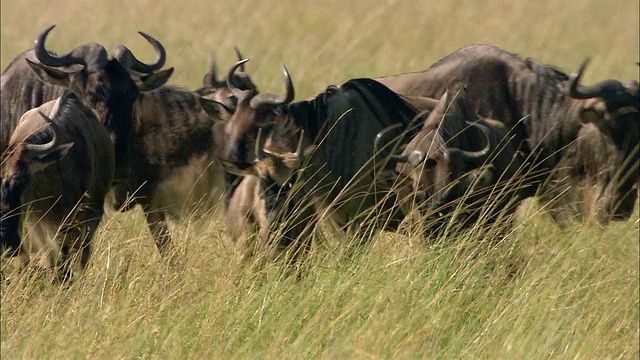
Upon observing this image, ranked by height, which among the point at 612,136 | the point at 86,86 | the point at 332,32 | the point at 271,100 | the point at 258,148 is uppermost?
the point at 86,86

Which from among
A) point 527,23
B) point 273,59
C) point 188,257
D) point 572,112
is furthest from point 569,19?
point 188,257

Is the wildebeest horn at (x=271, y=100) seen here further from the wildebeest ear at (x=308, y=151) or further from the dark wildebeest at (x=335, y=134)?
the wildebeest ear at (x=308, y=151)

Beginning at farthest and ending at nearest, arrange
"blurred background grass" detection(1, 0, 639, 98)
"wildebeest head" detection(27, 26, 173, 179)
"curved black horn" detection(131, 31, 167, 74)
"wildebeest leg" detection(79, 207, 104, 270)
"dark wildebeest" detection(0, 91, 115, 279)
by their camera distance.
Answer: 1. "blurred background grass" detection(1, 0, 639, 98)
2. "curved black horn" detection(131, 31, 167, 74)
3. "wildebeest head" detection(27, 26, 173, 179)
4. "wildebeest leg" detection(79, 207, 104, 270)
5. "dark wildebeest" detection(0, 91, 115, 279)

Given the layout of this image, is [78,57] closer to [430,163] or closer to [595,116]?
[430,163]

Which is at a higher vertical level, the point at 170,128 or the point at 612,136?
the point at 170,128

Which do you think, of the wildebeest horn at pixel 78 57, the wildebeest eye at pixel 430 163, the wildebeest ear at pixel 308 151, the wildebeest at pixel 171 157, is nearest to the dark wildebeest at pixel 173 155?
the wildebeest at pixel 171 157

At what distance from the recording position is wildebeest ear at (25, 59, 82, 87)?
6848 millimetres

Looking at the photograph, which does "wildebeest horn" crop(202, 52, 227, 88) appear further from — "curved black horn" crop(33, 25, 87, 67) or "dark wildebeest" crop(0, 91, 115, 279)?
"dark wildebeest" crop(0, 91, 115, 279)

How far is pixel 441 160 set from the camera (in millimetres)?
6594

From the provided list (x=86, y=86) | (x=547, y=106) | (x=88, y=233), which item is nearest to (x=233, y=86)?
(x=86, y=86)

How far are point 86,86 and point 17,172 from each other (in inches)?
43.7

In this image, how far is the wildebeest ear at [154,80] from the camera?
7.38 m

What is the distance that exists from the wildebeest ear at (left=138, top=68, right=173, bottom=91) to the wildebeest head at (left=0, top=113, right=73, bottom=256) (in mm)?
1401

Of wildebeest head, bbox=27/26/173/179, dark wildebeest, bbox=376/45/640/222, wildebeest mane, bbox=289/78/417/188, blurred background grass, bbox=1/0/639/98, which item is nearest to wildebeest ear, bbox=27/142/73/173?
wildebeest head, bbox=27/26/173/179
